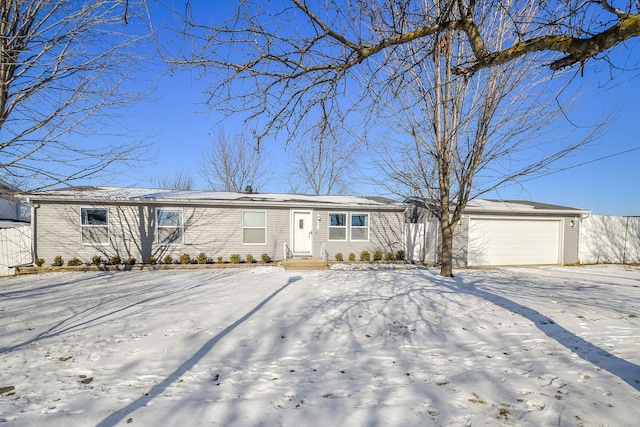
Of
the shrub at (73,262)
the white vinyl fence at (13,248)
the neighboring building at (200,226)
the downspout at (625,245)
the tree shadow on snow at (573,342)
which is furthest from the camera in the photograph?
the downspout at (625,245)

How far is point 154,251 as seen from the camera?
1226 cm

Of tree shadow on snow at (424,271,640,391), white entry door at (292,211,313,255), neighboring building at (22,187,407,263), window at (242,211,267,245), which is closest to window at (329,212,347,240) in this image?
neighboring building at (22,187,407,263)

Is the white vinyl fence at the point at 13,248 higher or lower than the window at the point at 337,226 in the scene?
lower

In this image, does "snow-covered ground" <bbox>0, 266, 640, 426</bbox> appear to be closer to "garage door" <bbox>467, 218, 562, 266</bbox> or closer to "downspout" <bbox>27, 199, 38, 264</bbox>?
"downspout" <bbox>27, 199, 38, 264</bbox>

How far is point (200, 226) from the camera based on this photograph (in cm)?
1263

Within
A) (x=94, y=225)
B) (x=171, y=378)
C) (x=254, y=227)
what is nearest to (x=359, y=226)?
(x=254, y=227)

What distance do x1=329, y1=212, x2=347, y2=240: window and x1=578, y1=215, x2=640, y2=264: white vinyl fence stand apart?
36.3 ft

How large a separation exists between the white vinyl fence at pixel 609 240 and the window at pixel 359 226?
10063 millimetres

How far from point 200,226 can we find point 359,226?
6559mm

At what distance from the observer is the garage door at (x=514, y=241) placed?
13961 millimetres

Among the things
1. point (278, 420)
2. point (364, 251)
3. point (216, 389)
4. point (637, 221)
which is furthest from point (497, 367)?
point (637, 221)

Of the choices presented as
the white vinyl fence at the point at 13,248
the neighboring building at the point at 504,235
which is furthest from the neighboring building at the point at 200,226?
the neighboring building at the point at 504,235

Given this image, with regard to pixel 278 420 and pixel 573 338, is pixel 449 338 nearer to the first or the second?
pixel 573 338

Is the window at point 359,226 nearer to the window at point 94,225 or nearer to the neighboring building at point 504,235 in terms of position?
the neighboring building at point 504,235
